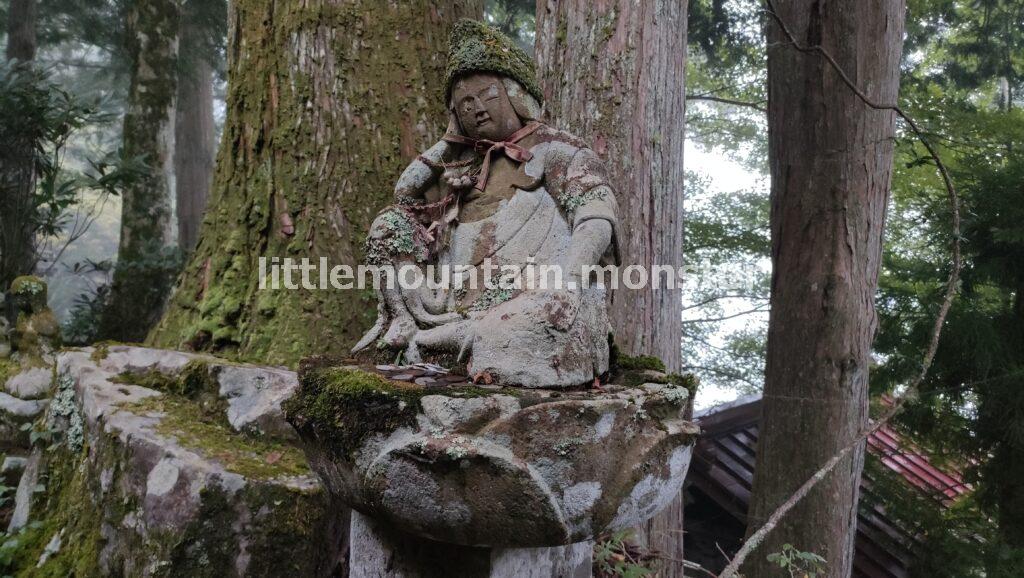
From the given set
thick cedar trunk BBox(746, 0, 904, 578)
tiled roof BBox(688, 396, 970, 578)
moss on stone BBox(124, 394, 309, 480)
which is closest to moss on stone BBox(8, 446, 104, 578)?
moss on stone BBox(124, 394, 309, 480)

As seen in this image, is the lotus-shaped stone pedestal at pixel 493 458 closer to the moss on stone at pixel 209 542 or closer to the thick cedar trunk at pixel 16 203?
the moss on stone at pixel 209 542

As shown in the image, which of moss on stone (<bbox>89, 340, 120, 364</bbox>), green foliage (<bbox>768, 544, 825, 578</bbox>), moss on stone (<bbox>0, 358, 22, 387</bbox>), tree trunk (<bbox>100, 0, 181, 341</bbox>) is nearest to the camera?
green foliage (<bbox>768, 544, 825, 578</bbox>)

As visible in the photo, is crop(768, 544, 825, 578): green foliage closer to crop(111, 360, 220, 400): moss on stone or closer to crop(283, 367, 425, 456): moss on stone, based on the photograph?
crop(283, 367, 425, 456): moss on stone

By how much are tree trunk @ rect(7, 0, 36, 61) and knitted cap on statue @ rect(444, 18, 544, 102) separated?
25.7 ft

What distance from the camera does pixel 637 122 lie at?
138 inches

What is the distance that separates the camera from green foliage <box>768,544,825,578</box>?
106 inches

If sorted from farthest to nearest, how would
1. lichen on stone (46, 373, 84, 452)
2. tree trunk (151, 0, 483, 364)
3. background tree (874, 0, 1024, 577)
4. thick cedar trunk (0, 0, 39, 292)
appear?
thick cedar trunk (0, 0, 39, 292), background tree (874, 0, 1024, 577), tree trunk (151, 0, 483, 364), lichen on stone (46, 373, 84, 452)

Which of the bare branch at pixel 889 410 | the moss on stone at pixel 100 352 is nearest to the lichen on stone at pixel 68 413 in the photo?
the moss on stone at pixel 100 352

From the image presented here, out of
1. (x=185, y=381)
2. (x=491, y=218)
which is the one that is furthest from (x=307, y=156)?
(x=491, y=218)

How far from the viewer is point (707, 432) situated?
7000mm

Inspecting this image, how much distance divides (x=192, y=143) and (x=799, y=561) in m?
10.1

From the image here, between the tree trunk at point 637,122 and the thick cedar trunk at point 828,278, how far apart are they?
1.46 m

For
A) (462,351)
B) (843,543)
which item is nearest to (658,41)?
(462,351)

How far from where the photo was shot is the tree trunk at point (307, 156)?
3504 mm
